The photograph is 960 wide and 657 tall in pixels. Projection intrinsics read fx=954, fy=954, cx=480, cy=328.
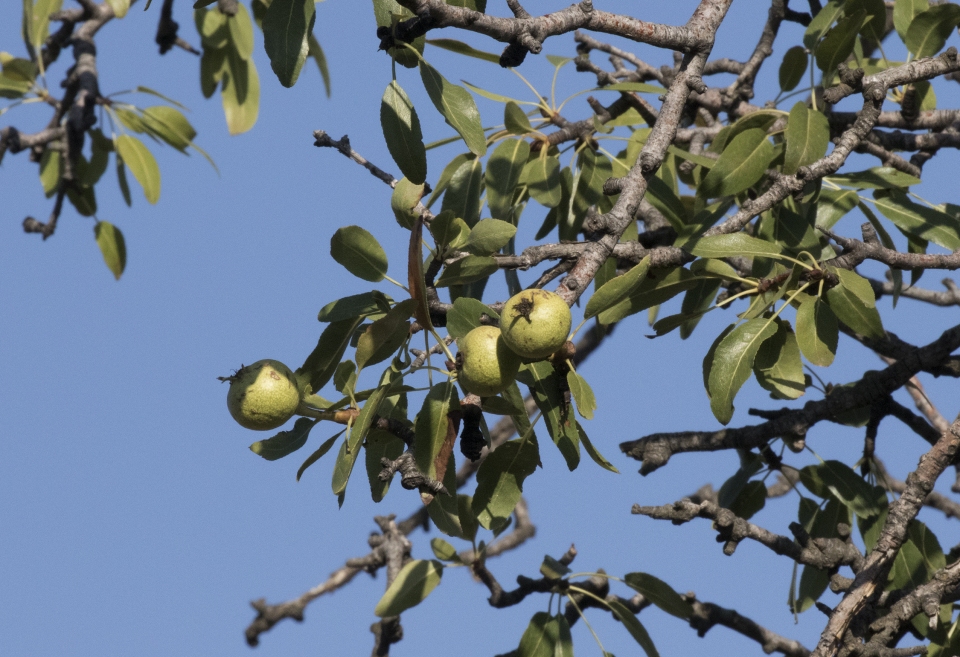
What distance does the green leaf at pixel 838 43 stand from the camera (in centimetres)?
258

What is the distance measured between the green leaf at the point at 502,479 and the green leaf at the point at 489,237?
42cm

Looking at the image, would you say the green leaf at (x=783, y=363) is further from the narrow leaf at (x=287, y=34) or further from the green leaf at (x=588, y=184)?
the narrow leaf at (x=287, y=34)

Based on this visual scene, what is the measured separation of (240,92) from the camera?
4.60 m

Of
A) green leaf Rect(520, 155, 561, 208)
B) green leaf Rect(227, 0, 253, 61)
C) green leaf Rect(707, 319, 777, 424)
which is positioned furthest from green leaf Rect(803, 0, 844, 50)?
green leaf Rect(227, 0, 253, 61)

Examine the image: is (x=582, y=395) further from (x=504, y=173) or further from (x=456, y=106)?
(x=504, y=173)

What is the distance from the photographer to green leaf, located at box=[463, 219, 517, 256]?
5.89 ft

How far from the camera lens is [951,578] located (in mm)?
2170

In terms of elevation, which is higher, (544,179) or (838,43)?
(838,43)

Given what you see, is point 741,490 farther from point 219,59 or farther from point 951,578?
point 219,59

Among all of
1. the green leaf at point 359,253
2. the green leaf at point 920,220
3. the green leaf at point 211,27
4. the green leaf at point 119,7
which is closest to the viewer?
the green leaf at point 359,253

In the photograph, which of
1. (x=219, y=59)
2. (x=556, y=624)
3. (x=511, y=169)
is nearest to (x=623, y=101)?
(x=511, y=169)

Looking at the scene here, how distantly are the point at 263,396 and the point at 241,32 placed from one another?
10.4 ft

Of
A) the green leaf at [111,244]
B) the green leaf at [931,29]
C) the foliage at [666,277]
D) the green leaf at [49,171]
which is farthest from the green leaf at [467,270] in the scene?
the green leaf at [49,171]

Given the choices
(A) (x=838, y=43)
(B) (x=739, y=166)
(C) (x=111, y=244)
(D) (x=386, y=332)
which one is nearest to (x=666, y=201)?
(B) (x=739, y=166)
